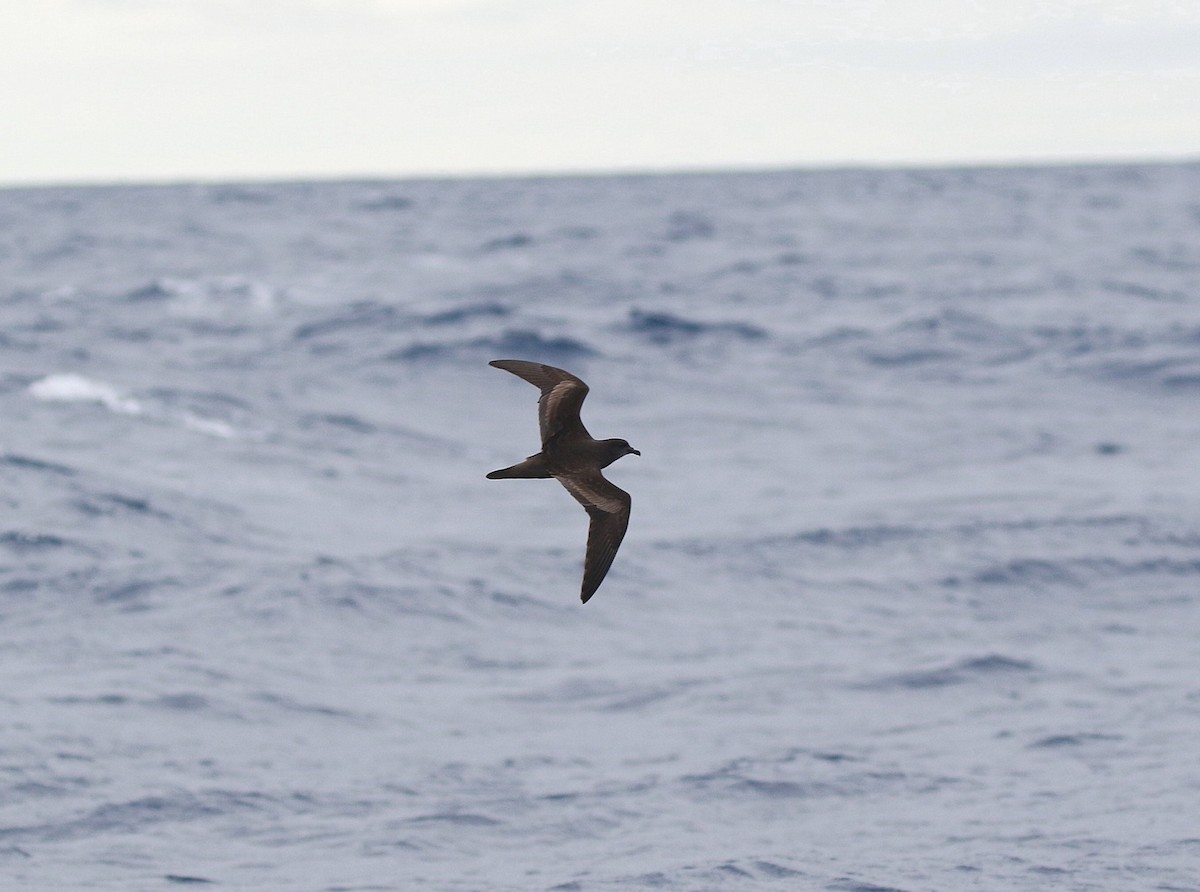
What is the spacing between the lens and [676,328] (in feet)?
135

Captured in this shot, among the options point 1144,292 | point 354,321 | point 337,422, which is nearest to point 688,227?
point 1144,292

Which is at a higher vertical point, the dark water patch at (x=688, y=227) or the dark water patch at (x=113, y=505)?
the dark water patch at (x=688, y=227)

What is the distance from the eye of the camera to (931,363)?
3803 cm

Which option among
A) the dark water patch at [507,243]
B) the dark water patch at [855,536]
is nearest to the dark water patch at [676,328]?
the dark water patch at [855,536]

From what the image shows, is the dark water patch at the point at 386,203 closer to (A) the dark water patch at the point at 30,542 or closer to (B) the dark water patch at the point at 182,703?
(A) the dark water patch at the point at 30,542

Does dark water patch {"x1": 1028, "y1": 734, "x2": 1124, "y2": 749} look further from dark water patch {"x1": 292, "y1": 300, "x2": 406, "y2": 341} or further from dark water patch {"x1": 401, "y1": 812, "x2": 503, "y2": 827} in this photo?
dark water patch {"x1": 292, "y1": 300, "x2": 406, "y2": 341}

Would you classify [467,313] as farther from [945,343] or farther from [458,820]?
[458,820]

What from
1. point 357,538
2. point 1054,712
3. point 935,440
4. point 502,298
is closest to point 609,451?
point 1054,712

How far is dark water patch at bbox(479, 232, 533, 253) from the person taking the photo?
215ft

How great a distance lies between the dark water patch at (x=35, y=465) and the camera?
81.0 ft

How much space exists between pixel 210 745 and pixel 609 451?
974 cm

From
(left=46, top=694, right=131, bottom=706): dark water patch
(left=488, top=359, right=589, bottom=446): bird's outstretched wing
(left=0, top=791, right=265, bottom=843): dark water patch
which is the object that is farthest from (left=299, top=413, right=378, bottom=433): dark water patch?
(left=488, top=359, right=589, bottom=446): bird's outstretched wing

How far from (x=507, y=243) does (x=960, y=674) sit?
5148 cm

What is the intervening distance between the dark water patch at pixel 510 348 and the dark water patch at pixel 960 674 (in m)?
19.2
